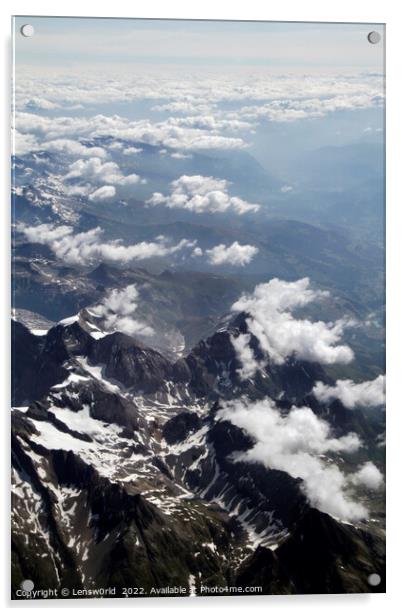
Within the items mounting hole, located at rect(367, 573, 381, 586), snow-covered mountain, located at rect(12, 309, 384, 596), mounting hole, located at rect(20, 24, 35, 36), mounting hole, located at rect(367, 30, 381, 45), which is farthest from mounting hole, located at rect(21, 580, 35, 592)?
mounting hole, located at rect(367, 30, 381, 45)

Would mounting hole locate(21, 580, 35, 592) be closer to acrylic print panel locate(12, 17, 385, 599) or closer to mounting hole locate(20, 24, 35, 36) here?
acrylic print panel locate(12, 17, 385, 599)

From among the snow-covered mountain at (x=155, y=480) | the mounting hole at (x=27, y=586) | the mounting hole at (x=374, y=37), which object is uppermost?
the mounting hole at (x=374, y=37)

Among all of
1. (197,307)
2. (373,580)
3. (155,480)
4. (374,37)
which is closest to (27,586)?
(373,580)

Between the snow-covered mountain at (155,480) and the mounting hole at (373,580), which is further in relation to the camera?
the snow-covered mountain at (155,480)

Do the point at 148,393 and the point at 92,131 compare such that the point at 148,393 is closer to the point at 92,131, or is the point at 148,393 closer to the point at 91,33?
the point at 92,131

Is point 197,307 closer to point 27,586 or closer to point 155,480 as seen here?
point 155,480

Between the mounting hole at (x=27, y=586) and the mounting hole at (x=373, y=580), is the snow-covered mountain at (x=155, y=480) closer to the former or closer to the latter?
the mounting hole at (x=27, y=586)

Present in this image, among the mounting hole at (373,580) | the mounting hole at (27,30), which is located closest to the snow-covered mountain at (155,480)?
the mounting hole at (373,580)

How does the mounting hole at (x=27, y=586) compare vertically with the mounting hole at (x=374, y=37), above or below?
below
